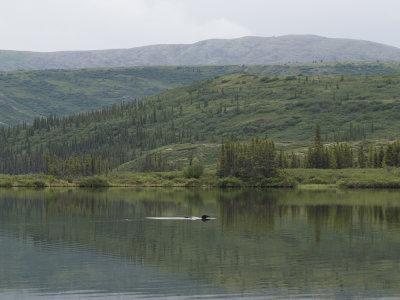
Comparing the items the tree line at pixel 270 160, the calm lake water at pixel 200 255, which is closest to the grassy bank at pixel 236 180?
the tree line at pixel 270 160

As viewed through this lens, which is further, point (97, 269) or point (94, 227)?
point (94, 227)

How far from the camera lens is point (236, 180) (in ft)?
Answer: 569

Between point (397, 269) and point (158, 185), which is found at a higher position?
point (397, 269)

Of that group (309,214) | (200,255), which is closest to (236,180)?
(309,214)

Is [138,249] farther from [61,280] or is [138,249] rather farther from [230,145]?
[230,145]

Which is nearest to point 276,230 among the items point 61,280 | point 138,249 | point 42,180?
point 138,249

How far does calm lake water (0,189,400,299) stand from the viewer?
37.7m

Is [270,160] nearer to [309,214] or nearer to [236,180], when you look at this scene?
[236,180]

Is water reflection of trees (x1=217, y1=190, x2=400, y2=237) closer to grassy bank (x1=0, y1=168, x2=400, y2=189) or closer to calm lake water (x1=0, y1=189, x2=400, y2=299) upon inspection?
calm lake water (x1=0, y1=189, x2=400, y2=299)

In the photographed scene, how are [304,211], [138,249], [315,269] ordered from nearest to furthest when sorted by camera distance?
[315,269], [138,249], [304,211]

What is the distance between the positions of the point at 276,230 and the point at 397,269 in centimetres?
2317

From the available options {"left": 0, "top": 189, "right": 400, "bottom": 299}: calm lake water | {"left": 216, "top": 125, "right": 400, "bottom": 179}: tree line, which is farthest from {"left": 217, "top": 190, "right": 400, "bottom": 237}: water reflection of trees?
{"left": 216, "top": 125, "right": 400, "bottom": 179}: tree line

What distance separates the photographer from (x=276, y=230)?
217ft

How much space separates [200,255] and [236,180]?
124338 millimetres
